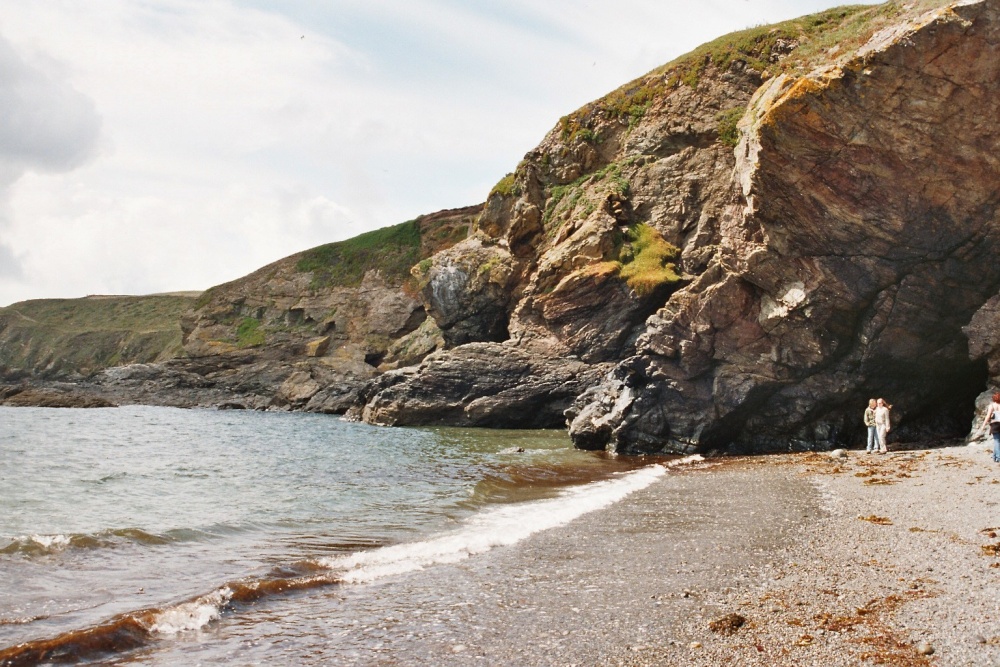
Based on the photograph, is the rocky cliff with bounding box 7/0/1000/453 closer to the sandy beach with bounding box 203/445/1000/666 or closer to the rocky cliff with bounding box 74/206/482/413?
the sandy beach with bounding box 203/445/1000/666

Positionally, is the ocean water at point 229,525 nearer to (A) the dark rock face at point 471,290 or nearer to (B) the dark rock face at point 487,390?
(B) the dark rock face at point 487,390

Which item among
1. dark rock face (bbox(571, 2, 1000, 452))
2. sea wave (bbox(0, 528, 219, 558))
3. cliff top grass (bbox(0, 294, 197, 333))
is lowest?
sea wave (bbox(0, 528, 219, 558))

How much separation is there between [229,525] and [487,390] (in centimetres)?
2644

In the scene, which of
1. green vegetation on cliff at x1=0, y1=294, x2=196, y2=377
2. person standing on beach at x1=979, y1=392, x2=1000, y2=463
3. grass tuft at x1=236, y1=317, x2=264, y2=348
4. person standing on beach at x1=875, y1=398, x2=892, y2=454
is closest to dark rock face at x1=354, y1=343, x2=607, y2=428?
person standing on beach at x1=875, y1=398, x2=892, y2=454

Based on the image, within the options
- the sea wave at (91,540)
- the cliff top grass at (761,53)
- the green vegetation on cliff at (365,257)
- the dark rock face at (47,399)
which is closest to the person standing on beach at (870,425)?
the cliff top grass at (761,53)

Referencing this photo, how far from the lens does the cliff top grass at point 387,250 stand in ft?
261

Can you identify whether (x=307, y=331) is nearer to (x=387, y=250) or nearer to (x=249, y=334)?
(x=249, y=334)

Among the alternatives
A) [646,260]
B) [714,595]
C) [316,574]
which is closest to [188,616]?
[316,574]

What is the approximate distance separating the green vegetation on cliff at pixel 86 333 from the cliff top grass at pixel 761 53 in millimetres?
71064

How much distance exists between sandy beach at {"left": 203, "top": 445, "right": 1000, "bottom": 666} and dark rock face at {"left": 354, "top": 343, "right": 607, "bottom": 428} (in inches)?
982

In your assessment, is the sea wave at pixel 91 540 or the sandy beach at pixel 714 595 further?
the sea wave at pixel 91 540

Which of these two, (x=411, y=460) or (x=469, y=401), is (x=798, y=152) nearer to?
(x=411, y=460)

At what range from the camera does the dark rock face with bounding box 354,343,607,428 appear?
124ft

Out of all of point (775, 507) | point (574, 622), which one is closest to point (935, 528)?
point (775, 507)
